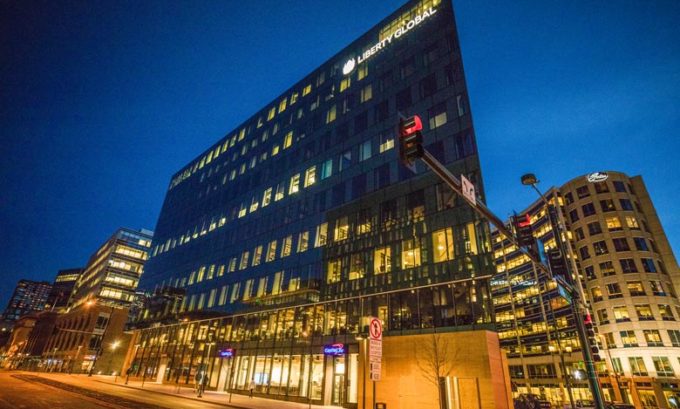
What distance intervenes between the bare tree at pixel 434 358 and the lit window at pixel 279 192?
88.9ft

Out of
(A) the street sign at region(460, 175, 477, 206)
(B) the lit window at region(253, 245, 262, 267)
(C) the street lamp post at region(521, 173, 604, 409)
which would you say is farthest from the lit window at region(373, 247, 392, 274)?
(A) the street sign at region(460, 175, 477, 206)

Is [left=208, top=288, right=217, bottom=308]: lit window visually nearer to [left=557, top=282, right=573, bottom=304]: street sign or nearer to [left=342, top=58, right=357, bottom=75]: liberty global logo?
[left=342, top=58, right=357, bottom=75]: liberty global logo

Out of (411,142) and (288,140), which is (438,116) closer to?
(288,140)

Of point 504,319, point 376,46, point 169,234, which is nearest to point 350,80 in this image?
point 376,46

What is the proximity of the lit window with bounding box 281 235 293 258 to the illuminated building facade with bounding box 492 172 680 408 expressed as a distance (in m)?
37.6

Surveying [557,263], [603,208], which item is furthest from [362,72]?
[603,208]

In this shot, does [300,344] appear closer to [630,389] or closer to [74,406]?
[74,406]

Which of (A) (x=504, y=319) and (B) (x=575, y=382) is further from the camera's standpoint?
(A) (x=504, y=319)

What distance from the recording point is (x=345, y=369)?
1139 inches

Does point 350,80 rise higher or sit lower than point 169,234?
higher

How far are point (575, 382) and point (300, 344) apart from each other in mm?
67019

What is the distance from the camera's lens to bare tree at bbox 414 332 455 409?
23.3m

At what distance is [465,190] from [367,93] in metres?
36.8

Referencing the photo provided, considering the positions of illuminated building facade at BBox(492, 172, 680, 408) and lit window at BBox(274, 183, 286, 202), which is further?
illuminated building facade at BBox(492, 172, 680, 408)
